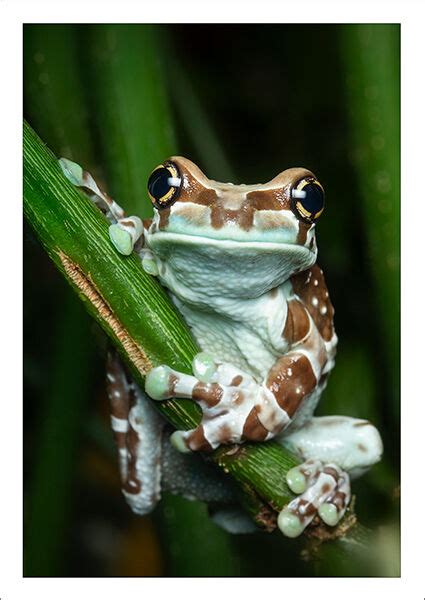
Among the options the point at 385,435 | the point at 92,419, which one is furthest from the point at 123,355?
the point at 385,435

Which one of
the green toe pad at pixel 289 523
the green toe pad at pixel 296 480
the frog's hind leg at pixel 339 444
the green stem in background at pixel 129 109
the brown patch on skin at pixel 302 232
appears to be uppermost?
the green stem in background at pixel 129 109

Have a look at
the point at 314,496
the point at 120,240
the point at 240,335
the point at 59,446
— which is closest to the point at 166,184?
the point at 120,240

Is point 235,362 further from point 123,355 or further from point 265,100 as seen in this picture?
point 265,100

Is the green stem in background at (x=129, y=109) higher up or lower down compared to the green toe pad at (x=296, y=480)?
higher up

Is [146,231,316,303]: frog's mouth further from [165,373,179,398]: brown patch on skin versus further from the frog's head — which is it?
[165,373,179,398]: brown patch on skin

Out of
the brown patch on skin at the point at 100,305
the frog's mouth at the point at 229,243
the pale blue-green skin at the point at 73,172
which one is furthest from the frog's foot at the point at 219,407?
the pale blue-green skin at the point at 73,172

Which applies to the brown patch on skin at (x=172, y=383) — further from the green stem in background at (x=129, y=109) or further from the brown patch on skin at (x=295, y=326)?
the green stem in background at (x=129, y=109)
